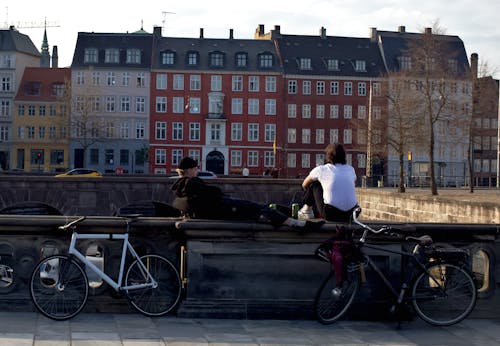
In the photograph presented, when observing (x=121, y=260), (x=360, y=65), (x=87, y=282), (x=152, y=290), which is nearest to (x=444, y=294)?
(x=152, y=290)

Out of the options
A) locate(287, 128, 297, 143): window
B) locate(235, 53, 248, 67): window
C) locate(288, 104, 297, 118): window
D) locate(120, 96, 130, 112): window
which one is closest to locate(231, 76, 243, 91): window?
locate(235, 53, 248, 67): window

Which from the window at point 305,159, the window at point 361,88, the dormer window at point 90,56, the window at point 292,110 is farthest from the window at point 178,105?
the window at point 361,88

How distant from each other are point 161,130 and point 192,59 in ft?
24.7

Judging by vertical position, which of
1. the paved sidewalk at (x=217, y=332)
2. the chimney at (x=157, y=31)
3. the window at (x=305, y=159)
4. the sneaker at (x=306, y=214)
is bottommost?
the paved sidewalk at (x=217, y=332)

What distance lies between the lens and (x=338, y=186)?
9.48 meters

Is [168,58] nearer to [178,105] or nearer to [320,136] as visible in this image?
[178,105]

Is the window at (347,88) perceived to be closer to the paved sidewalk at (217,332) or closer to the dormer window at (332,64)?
the dormer window at (332,64)

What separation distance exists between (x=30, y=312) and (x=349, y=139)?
269 feet

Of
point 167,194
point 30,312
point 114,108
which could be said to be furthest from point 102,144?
point 30,312

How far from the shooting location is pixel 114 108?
8944cm

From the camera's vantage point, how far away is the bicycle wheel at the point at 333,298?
8.71 meters

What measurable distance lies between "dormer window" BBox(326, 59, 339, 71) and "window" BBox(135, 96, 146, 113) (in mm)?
18398

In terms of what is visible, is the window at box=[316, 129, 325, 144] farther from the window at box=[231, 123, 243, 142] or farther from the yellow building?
the yellow building

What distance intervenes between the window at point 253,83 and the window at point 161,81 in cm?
823
